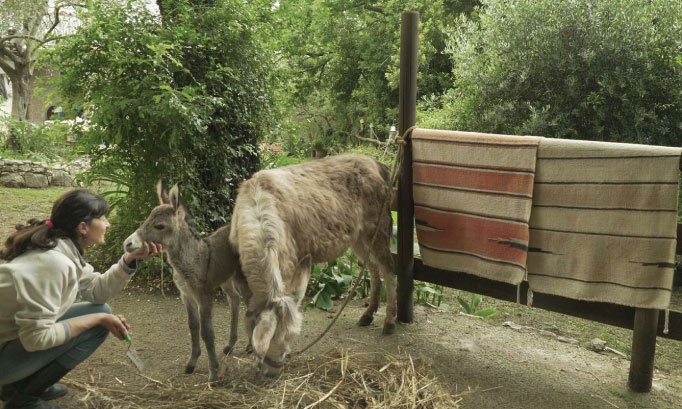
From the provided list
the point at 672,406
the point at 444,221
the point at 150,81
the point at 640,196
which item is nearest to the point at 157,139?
the point at 150,81

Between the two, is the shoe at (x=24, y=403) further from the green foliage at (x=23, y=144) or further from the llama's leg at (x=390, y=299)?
the green foliage at (x=23, y=144)

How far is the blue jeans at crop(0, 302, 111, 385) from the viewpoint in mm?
2768

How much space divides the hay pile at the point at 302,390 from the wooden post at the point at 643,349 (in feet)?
4.24

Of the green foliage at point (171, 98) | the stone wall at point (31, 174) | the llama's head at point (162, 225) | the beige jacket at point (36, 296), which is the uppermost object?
the green foliage at point (171, 98)

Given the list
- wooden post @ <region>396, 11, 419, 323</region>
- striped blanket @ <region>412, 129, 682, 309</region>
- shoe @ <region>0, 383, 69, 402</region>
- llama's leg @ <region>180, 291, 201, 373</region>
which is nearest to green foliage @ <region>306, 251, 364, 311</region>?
wooden post @ <region>396, 11, 419, 323</region>

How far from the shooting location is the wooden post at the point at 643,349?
3514 mm

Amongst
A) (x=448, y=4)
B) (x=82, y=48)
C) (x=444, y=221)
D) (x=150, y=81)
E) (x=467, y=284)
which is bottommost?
(x=467, y=284)

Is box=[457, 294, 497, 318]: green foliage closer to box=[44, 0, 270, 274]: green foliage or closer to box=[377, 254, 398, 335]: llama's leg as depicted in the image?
box=[377, 254, 398, 335]: llama's leg

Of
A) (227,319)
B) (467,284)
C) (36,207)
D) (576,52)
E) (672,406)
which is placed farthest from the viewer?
(36,207)

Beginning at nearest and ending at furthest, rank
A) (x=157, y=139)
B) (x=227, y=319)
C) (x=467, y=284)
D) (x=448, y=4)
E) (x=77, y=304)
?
(x=77, y=304) → (x=467, y=284) → (x=227, y=319) → (x=157, y=139) → (x=448, y=4)

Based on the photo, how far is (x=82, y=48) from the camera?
16.9ft

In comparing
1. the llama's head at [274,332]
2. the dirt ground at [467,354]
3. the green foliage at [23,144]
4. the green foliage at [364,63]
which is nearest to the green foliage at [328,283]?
the dirt ground at [467,354]

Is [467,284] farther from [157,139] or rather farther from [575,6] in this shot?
[575,6]

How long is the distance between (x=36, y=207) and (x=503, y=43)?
325 inches
